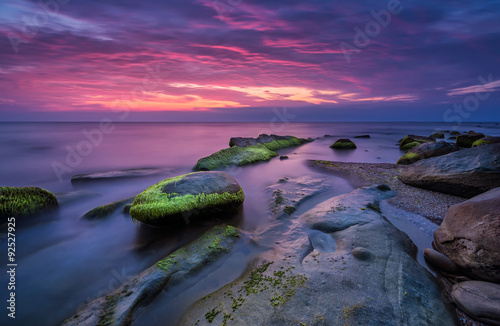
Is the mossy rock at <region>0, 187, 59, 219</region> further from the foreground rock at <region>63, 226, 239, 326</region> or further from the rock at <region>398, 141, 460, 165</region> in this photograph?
the rock at <region>398, 141, 460, 165</region>

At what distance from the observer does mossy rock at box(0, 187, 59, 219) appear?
5.28 metres

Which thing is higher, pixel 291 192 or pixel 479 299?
pixel 479 299

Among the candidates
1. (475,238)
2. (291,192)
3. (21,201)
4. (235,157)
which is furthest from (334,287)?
(235,157)

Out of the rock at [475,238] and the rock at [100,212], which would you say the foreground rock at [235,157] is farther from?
the rock at [475,238]

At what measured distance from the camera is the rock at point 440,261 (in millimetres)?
3303

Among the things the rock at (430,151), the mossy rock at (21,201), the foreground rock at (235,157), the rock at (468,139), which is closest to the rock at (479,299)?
the mossy rock at (21,201)

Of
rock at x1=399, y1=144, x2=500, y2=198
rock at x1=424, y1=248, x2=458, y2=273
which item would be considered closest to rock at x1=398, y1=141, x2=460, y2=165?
rock at x1=399, y1=144, x2=500, y2=198

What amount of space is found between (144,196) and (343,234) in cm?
448

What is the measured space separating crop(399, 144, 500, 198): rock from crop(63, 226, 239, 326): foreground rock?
245 inches

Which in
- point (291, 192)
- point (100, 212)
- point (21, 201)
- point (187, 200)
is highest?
point (187, 200)

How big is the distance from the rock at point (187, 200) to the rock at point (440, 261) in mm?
3996

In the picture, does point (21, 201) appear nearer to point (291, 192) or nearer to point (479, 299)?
point (291, 192)

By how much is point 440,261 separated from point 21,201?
8.76 metres

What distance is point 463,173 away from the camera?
6.13 metres
